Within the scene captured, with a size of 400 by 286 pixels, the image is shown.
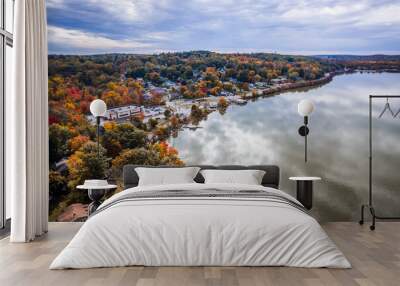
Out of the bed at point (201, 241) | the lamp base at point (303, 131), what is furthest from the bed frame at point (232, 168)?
the bed at point (201, 241)

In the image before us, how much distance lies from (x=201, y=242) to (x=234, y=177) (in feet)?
8.25

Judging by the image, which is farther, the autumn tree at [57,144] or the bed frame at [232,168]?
the autumn tree at [57,144]

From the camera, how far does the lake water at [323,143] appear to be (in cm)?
806

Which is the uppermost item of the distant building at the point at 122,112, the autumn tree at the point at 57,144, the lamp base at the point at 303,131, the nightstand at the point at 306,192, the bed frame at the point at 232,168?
the distant building at the point at 122,112

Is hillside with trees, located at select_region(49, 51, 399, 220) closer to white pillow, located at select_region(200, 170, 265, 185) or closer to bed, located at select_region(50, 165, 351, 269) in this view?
white pillow, located at select_region(200, 170, 265, 185)

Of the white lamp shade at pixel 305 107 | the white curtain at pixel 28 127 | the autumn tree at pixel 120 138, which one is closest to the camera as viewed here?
the white curtain at pixel 28 127

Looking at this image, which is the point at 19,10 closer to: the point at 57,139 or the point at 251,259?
the point at 57,139

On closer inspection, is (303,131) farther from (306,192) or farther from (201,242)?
(201,242)

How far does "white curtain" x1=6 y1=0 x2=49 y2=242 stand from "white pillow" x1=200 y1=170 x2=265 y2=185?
205 centimetres

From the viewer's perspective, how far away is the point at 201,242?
473 cm

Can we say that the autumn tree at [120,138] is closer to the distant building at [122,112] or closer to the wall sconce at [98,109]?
the distant building at [122,112]

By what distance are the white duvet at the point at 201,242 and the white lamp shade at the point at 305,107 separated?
321 centimetres

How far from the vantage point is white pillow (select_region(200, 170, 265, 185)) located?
7.14 m

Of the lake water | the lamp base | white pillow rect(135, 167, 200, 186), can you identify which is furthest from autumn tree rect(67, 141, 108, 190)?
the lamp base
